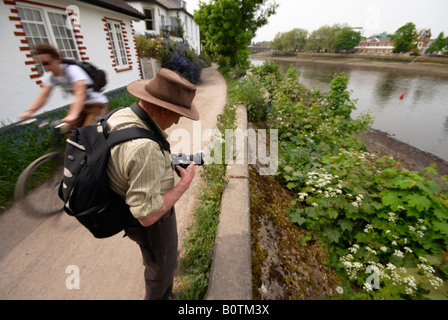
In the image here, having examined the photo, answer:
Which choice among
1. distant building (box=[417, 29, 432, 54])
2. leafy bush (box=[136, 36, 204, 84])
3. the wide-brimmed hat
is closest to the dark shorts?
the wide-brimmed hat

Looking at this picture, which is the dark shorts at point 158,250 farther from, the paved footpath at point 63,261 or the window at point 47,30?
the window at point 47,30

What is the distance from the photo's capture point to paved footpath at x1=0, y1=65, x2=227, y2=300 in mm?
2143

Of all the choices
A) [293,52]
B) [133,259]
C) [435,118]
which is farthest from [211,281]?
[293,52]

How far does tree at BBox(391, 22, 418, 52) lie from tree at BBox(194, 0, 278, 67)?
234 ft

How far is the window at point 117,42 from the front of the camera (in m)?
8.76

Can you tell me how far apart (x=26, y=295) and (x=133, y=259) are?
105 centimetres

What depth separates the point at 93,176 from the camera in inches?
47.7

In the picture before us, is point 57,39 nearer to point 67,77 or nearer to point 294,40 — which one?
point 67,77

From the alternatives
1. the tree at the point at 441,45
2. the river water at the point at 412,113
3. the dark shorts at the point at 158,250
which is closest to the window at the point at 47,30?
the dark shorts at the point at 158,250

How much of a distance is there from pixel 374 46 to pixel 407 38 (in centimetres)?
2003

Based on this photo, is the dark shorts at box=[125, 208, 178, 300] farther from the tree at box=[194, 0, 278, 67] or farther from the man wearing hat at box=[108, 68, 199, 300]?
the tree at box=[194, 0, 278, 67]

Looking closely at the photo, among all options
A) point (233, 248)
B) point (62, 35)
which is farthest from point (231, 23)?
point (233, 248)

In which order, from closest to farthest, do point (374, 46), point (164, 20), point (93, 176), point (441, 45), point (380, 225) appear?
point (93, 176) → point (380, 225) → point (164, 20) → point (441, 45) → point (374, 46)
